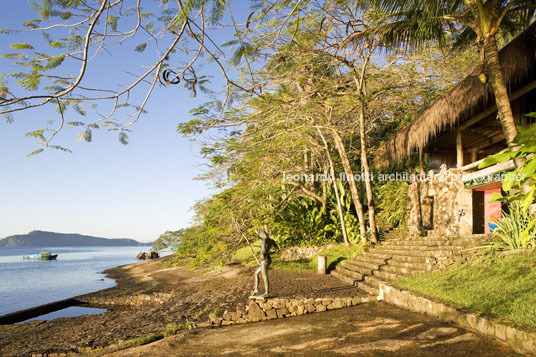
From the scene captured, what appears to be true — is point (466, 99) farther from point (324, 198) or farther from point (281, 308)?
point (324, 198)

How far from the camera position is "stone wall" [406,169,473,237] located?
999 centimetres

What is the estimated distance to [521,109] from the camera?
929cm

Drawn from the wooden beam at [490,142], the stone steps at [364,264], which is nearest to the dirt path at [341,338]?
the stone steps at [364,264]

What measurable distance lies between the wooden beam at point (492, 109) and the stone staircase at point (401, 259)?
343 cm

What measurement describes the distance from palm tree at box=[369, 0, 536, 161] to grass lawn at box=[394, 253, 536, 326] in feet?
6.77

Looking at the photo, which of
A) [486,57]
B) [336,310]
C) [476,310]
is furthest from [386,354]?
[486,57]

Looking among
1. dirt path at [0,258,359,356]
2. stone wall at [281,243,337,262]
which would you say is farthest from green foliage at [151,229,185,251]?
stone wall at [281,243,337,262]

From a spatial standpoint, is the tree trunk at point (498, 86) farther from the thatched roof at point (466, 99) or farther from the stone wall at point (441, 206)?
the stone wall at point (441, 206)

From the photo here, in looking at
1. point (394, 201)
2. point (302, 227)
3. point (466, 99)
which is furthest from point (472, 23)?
point (302, 227)

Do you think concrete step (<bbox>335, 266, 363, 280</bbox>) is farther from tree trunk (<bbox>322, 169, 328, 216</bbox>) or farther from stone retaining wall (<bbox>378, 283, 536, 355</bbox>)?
tree trunk (<bbox>322, 169, 328, 216</bbox>)

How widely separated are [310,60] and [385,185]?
6.21m

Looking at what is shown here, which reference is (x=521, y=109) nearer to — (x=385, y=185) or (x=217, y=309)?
(x=385, y=185)

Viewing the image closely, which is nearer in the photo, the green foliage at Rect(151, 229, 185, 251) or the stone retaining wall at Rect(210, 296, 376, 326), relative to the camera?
the stone retaining wall at Rect(210, 296, 376, 326)

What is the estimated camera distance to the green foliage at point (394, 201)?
44.3ft
